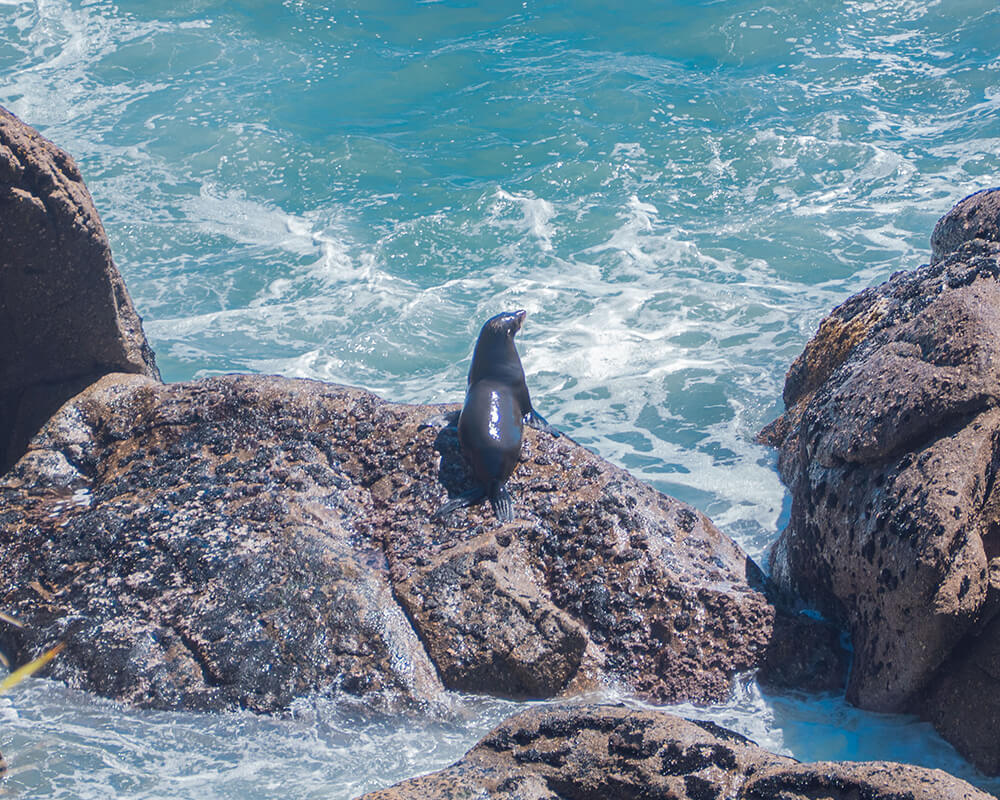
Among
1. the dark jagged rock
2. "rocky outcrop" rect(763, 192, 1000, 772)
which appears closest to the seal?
"rocky outcrop" rect(763, 192, 1000, 772)

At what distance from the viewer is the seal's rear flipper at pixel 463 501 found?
15.7ft

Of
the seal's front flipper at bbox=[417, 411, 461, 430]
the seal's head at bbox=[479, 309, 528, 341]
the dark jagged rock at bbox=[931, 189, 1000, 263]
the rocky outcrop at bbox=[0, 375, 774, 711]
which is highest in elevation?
the dark jagged rock at bbox=[931, 189, 1000, 263]

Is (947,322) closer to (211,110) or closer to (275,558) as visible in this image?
(275,558)

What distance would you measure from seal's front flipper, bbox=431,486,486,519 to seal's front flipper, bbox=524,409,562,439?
2.45ft

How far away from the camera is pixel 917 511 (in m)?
3.87

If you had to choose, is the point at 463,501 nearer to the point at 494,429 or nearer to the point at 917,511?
the point at 494,429

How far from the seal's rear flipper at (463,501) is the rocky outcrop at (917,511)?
1.73 meters

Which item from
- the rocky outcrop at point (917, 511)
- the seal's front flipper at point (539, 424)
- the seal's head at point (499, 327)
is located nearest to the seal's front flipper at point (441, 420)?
the seal's front flipper at point (539, 424)

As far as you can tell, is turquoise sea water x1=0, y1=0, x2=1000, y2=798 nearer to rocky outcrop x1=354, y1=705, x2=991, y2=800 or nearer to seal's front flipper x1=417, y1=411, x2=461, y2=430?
rocky outcrop x1=354, y1=705, x2=991, y2=800

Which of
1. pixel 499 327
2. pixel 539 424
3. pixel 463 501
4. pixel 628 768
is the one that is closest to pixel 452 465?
pixel 463 501

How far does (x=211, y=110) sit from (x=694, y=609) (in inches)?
545

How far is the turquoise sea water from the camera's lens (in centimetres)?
388

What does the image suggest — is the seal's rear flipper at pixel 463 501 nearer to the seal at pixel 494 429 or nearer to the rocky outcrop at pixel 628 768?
the seal at pixel 494 429

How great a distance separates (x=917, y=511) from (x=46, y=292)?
498cm
